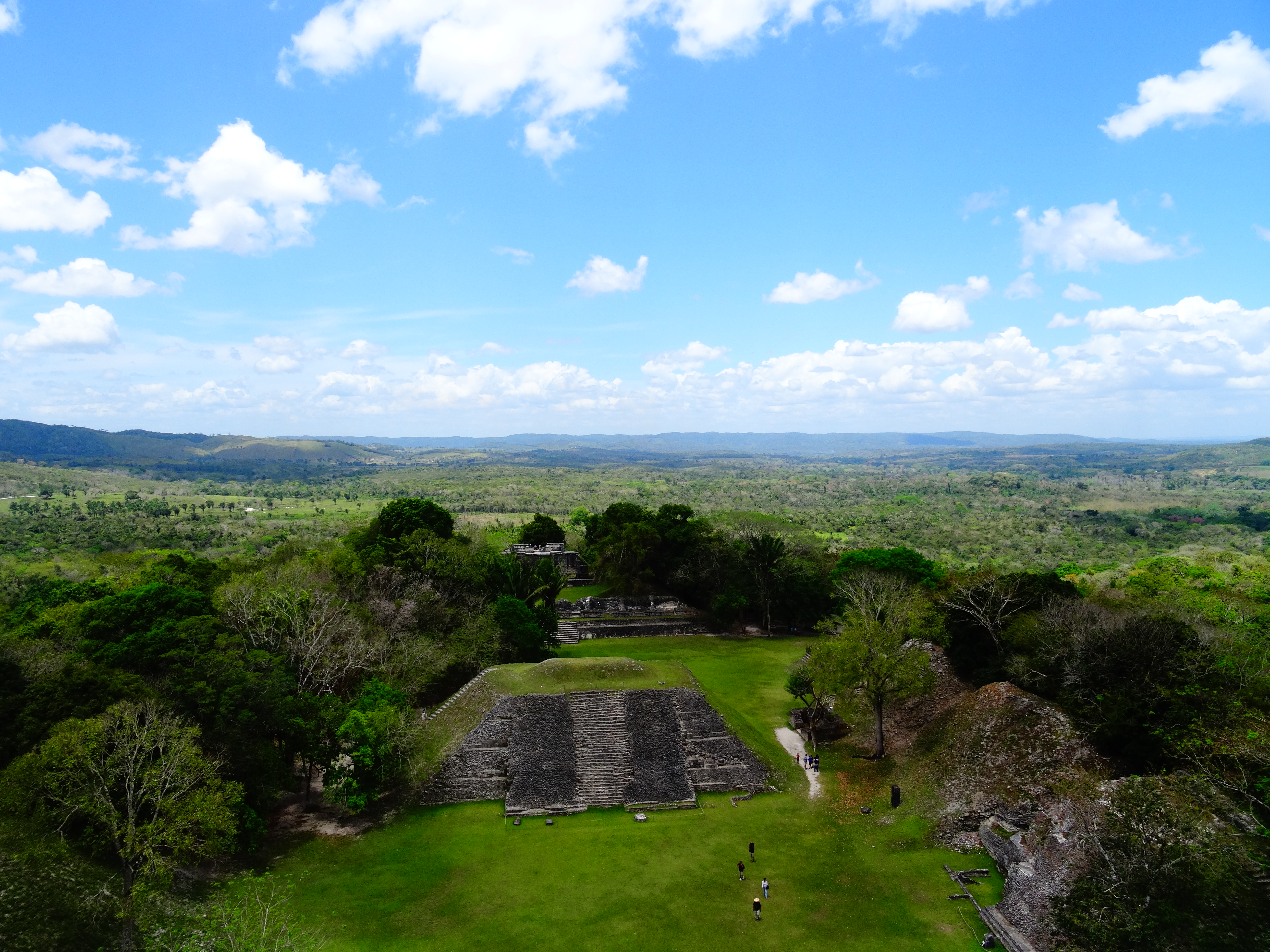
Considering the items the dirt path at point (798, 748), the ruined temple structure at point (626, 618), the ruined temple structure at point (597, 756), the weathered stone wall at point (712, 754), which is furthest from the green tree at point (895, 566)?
the ruined temple structure at point (597, 756)

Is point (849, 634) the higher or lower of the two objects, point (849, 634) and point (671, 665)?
the higher

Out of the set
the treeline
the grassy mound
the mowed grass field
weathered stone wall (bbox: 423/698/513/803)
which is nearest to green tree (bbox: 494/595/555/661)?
the grassy mound

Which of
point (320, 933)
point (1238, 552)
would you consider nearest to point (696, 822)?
point (320, 933)

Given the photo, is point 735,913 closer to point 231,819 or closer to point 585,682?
point 585,682

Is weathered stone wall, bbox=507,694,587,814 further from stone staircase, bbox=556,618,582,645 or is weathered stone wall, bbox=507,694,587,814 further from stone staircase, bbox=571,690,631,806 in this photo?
stone staircase, bbox=556,618,582,645

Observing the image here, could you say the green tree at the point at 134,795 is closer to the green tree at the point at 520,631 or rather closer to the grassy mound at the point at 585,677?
the grassy mound at the point at 585,677
